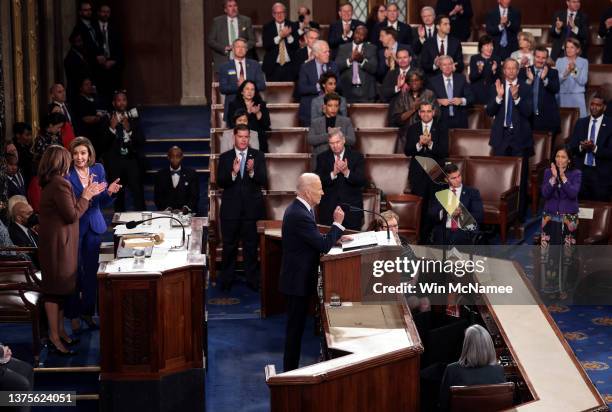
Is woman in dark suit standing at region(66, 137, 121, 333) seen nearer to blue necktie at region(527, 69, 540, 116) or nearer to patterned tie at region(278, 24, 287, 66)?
patterned tie at region(278, 24, 287, 66)

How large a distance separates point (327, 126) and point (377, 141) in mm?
886

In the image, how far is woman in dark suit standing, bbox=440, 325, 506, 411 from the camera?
19.8 feet

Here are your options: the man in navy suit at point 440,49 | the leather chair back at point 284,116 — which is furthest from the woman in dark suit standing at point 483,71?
the leather chair back at point 284,116

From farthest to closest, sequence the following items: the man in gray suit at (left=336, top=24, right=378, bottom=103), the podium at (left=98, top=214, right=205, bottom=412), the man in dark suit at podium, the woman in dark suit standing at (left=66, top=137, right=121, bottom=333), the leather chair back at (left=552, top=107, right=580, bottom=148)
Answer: the leather chair back at (left=552, top=107, right=580, bottom=148) → the man in gray suit at (left=336, top=24, right=378, bottom=103) → the man in dark suit at podium → the woman in dark suit standing at (left=66, top=137, right=121, bottom=333) → the podium at (left=98, top=214, right=205, bottom=412)

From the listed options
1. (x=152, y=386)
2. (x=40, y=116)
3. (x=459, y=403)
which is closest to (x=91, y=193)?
(x=152, y=386)

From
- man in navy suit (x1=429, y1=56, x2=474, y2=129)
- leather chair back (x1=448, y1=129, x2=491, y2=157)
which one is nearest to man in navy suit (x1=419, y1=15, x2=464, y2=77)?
man in navy suit (x1=429, y1=56, x2=474, y2=129)

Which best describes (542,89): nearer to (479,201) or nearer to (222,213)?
(479,201)

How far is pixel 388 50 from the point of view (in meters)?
11.8

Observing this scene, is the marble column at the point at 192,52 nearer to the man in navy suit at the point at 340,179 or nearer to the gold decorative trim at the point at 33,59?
the gold decorative trim at the point at 33,59

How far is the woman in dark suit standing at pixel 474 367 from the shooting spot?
6047 millimetres

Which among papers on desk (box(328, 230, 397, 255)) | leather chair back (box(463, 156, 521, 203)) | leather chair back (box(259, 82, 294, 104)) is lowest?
papers on desk (box(328, 230, 397, 255))

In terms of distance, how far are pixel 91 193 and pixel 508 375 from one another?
9.84 ft

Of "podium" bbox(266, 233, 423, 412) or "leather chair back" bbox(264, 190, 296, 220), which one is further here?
"leather chair back" bbox(264, 190, 296, 220)

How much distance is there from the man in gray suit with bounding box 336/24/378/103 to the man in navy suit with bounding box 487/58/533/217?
147cm
